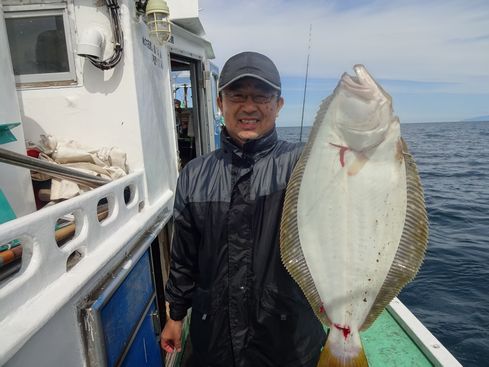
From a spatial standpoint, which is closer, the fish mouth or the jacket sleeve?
the fish mouth

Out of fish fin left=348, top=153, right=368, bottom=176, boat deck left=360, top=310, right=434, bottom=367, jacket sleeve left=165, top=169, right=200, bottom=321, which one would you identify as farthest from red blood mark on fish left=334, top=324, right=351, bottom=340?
boat deck left=360, top=310, right=434, bottom=367

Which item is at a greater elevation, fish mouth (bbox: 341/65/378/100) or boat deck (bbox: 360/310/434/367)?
fish mouth (bbox: 341/65/378/100)

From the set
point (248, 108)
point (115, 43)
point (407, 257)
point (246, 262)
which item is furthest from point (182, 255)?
point (115, 43)

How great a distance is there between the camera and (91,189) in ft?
9.16

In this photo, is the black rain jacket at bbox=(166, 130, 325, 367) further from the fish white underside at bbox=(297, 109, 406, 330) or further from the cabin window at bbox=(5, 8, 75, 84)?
the cabin window at bbox=(5, 8, 75, 84)

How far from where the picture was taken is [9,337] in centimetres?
127

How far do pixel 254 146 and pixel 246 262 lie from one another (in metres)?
0.58

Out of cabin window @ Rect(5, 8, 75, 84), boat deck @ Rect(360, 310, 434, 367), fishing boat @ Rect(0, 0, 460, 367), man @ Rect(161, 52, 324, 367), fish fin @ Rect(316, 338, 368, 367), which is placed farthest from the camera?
cabin window @ Rect(5, 8, 75, 84)

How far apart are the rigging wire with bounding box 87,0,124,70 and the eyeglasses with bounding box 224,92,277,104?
191 centimetres

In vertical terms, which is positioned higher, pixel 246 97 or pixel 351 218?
pixel 246 97

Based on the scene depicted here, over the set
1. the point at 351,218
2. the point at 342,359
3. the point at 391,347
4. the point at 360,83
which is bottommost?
the point at 391,347

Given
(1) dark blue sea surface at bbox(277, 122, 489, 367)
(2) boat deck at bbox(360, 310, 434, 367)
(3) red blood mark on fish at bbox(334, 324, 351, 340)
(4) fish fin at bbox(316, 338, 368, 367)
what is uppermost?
(3) red blood mark on fish at bbox(334, 324, 351, 340)

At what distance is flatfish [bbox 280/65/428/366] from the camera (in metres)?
1.41

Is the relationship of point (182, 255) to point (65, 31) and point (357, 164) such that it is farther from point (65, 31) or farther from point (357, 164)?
point (65, 31)
